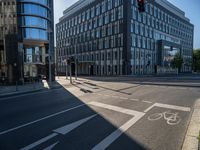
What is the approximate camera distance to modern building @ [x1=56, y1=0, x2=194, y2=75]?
54781mm

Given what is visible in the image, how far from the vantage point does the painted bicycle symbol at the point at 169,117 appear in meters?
7.56

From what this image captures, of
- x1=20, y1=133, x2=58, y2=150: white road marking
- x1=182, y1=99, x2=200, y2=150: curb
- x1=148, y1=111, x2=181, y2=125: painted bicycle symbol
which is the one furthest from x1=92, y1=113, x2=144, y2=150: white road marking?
x1=182, y1=99, x2=200, y2=150: curb

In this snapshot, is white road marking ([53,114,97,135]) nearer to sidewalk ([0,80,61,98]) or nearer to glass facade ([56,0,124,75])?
sidewalk ([0,80,61,98])

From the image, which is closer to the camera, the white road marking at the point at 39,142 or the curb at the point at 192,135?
the curb at the point at 192,135

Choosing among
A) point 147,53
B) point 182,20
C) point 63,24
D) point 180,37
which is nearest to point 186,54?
point 180,37

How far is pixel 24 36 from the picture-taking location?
34.2 meters

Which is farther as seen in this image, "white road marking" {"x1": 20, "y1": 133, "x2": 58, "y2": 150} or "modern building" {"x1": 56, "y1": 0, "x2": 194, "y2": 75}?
"modern building" {"x1": 56, "y1": 0, "x2": 194, "y2": 75}

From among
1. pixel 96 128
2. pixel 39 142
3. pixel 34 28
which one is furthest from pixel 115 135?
pixel 34 28

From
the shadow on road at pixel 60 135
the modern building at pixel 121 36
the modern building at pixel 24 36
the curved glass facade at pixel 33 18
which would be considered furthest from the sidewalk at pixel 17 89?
the modern building at pixel 121 36

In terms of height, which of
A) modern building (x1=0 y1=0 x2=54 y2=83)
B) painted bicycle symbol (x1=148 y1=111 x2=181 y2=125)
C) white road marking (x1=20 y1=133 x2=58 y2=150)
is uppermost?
modern building (x1=0 y1=0 x2=54 y2=83)

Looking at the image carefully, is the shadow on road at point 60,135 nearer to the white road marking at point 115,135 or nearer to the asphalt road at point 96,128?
the asphalt road at point 96,128

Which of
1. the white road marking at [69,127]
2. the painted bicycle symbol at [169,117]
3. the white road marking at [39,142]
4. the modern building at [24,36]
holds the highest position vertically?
the modern building at [24,36]

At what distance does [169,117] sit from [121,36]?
49.1 m

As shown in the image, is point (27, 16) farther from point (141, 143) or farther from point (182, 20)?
point (182, 20)
